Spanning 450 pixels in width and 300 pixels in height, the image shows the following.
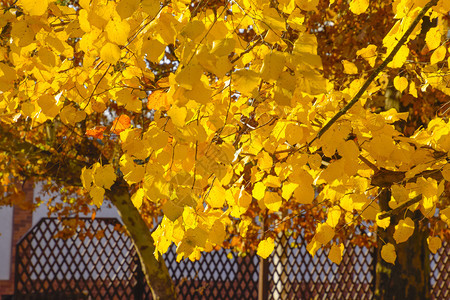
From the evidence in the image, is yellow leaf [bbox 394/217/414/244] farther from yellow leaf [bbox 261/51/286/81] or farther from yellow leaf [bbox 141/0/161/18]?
yellow leaf [bbox 141/0/161/18]

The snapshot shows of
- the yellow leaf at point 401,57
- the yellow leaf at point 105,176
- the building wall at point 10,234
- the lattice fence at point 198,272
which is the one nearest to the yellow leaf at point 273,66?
the yellow leaf at point 105,176

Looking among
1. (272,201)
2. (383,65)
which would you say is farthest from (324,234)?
(383,65)

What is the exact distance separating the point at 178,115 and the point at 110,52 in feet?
1.26

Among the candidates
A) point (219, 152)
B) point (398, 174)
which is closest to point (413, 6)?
point (398, 174)

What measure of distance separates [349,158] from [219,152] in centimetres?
57

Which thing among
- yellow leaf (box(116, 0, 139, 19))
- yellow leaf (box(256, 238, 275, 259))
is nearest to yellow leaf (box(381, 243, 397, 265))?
yellow leaf (box(256, 238, 275, 259))

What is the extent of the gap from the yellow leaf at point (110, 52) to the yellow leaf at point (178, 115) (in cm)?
33

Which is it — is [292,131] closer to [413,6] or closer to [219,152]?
[219,152]

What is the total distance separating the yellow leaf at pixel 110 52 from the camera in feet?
6.85

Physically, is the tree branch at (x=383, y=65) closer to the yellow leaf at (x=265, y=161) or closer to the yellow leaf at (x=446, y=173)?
the yellow leaf at (x=265, y=161)

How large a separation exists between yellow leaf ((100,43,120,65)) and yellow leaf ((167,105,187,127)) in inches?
13.0

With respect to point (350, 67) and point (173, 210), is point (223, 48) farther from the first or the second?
point (350, 67)

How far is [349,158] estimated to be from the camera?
238cm

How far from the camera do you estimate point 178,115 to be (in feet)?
6.33
